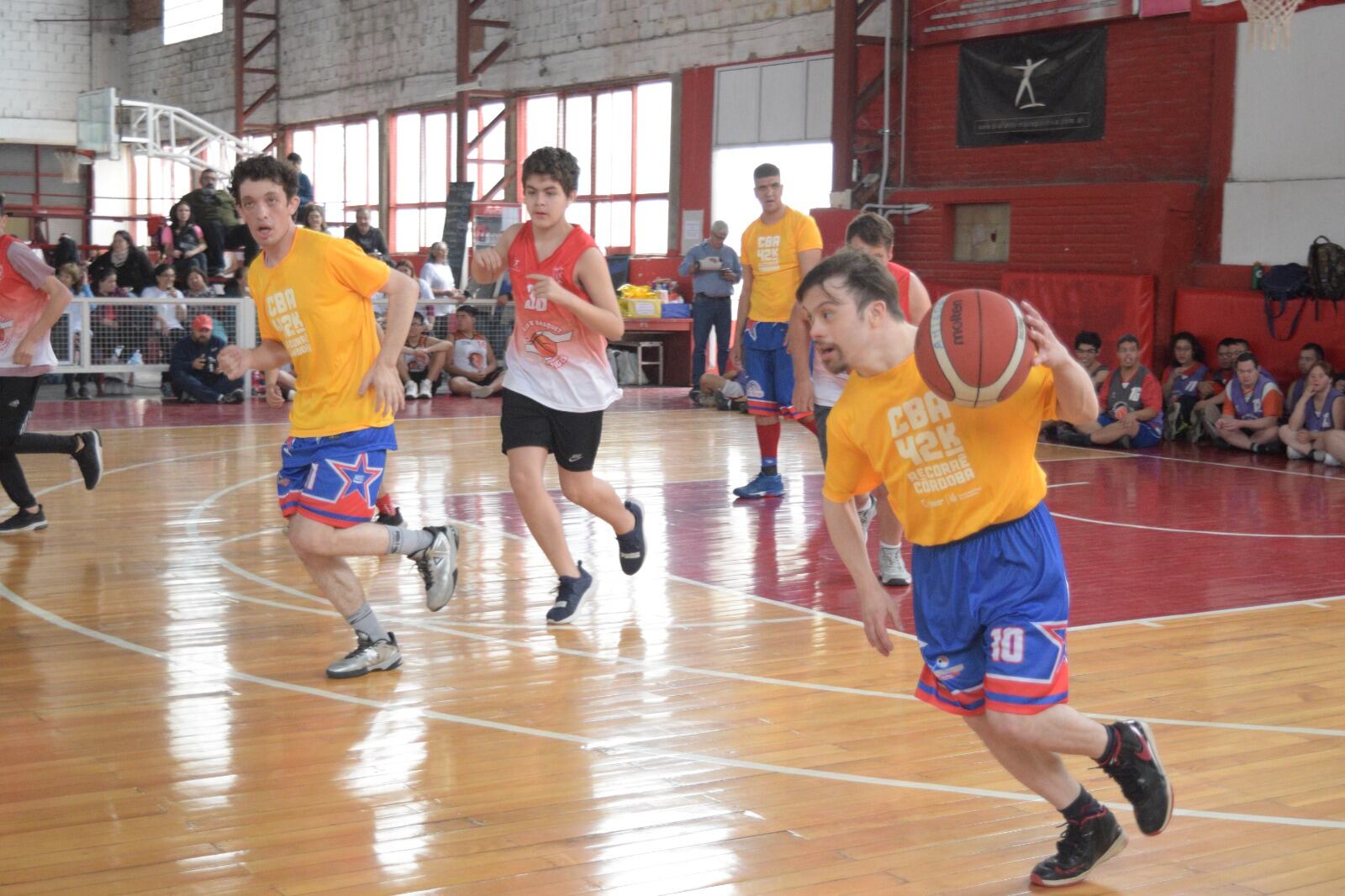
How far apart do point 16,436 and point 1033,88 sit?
11604 mm

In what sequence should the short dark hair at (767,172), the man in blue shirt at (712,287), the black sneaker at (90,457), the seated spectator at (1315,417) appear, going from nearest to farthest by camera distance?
the black sneaker at (90,457) → the short dark hair at (767,172) → the seated spectator at (1315,417) → the man in blue shirt at (712,287)

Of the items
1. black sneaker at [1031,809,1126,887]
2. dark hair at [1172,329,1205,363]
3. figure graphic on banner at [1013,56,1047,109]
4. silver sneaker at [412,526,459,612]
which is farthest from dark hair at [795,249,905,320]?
figure graphic on banner at [1013,56,1047,109]

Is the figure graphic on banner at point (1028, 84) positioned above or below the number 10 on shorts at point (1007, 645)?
above

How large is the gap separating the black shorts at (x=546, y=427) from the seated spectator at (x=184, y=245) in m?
12.1

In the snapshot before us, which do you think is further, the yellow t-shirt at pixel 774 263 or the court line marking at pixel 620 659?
the yellow t-shirt at pixel 774 263

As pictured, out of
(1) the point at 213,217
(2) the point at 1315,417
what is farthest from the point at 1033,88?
(1) the point at 213,217

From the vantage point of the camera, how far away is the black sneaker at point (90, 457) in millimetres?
8663

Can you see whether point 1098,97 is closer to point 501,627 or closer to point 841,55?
point 841,55

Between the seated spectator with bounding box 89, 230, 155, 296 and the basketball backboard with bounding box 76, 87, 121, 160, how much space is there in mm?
10559

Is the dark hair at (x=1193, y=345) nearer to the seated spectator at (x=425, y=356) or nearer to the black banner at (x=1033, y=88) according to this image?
the black banner at (x=1033, y=88)

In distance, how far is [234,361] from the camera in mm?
5160

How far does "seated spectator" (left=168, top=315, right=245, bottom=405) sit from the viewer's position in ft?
51.2

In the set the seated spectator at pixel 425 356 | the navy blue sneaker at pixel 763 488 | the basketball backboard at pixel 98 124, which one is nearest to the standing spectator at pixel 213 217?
the seated spectator at pixel 425 356

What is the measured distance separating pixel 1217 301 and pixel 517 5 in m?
13.0
